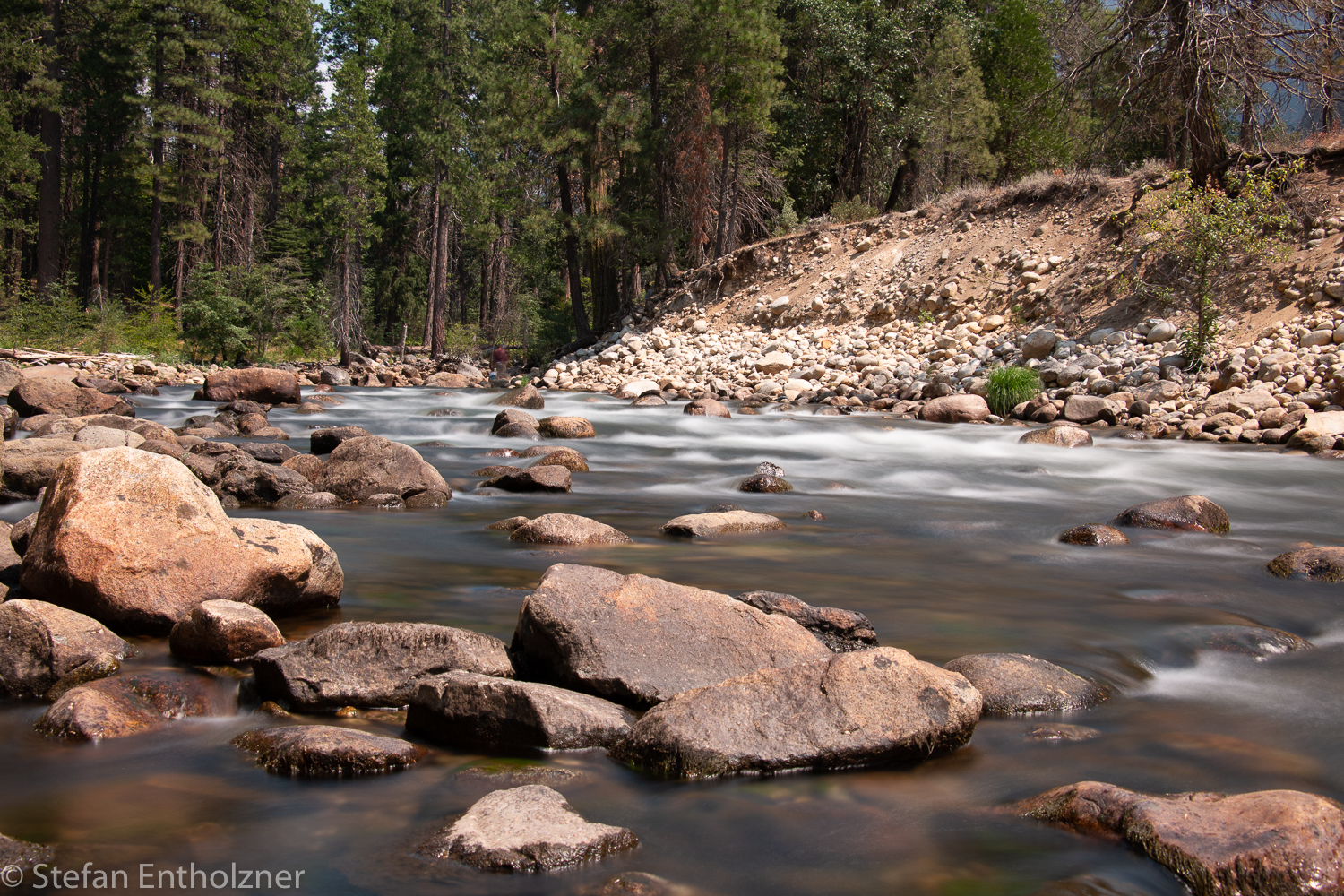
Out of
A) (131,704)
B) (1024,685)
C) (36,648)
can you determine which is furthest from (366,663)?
(1024,685)

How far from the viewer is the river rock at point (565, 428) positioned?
13.8 meters

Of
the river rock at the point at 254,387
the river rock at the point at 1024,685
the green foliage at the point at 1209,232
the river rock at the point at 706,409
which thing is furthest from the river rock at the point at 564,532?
the river rock at the point at 254,387

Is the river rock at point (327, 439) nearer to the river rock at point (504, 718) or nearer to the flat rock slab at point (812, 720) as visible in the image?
the river rock at point (504, 718)

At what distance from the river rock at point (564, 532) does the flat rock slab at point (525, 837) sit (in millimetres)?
3843

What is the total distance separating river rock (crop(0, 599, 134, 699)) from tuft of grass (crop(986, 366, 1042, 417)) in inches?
604

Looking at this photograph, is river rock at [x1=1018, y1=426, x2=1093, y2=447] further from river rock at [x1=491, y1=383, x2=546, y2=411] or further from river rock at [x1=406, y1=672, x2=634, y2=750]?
river rock at [x1=406, y1=672, x2=634, y2=750]

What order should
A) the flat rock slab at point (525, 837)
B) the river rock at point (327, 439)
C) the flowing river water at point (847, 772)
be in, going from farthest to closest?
the river rock at point (327, 439) → the flowing river water at point (847, 772) → the flat rock slab at point (525, 837)

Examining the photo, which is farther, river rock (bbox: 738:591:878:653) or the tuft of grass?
the tuft of grass

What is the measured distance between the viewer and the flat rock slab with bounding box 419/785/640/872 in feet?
8.29

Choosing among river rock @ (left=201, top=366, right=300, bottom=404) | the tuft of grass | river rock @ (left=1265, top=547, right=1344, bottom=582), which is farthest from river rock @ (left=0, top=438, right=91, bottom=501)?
the tuft of grass

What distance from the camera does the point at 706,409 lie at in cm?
1703

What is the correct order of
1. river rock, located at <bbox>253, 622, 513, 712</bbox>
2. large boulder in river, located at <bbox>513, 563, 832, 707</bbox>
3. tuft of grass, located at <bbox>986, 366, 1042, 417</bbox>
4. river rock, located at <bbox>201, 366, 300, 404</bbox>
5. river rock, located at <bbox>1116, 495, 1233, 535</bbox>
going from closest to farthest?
river rock, located at <bbox>253, 622, 513, 712</bbox>, large boulder in river, located at <bbox>513, 563, 832, 707</bbox>, river rock, located at <bbox>1116, 495, 1233, 535</bbox>, tuft of grass, located at <bbox>986, 366, 1042, 417</bbox>, river rock, located at <bbox>201, 366, 300, 404</bbox>

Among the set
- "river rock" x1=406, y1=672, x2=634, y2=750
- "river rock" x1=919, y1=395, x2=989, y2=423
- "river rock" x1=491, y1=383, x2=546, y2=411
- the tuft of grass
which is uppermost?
the tuft of grass

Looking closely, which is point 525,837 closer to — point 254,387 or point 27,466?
point 27,466
